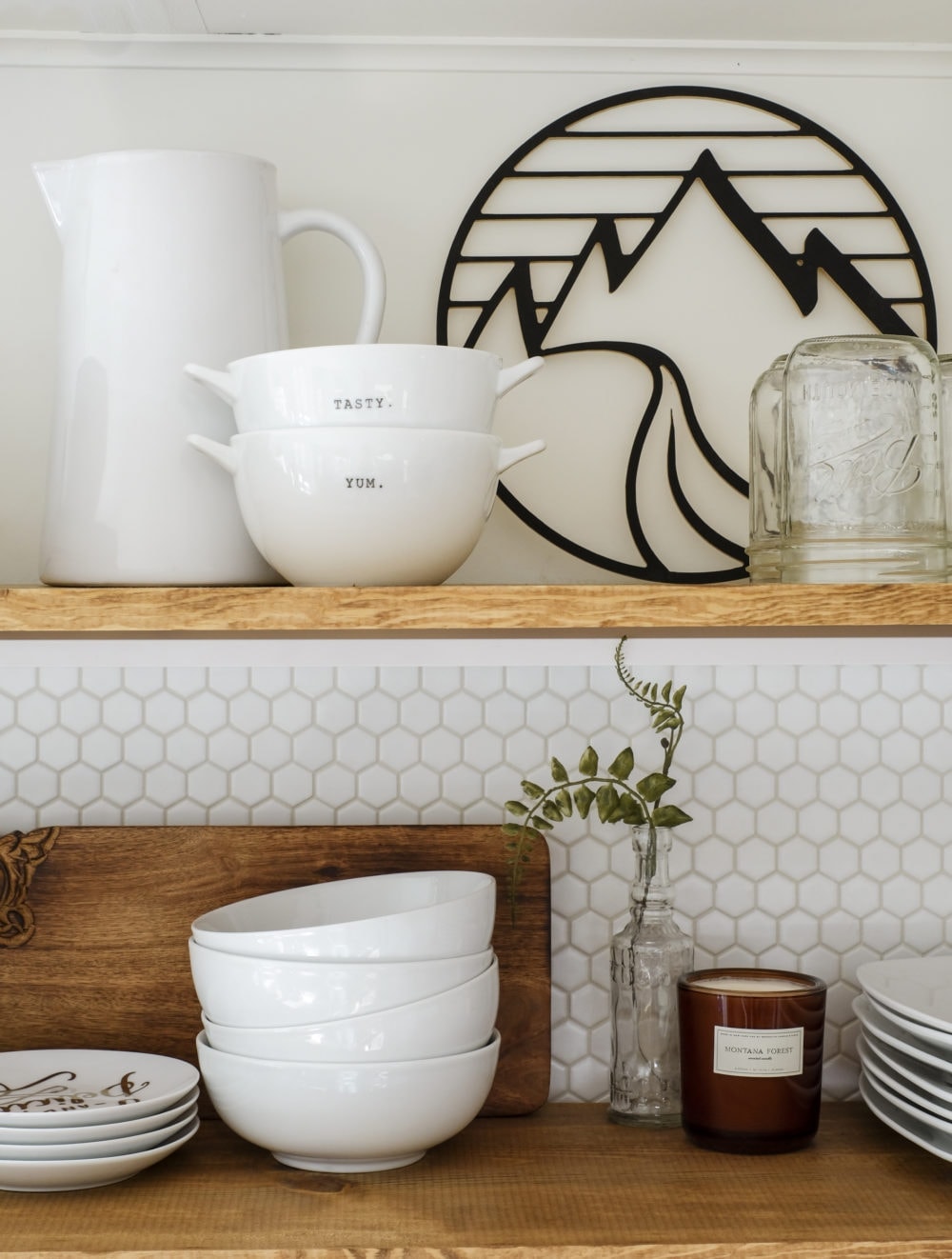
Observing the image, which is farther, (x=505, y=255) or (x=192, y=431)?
(x=505, y=255)

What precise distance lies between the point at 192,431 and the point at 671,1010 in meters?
0.63

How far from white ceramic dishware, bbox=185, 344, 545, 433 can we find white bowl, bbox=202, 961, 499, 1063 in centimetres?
43

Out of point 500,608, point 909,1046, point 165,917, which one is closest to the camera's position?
point 500,608

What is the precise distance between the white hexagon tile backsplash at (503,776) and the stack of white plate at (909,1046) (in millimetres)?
74

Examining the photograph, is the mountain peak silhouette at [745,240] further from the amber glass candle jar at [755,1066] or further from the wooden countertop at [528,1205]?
the wooden countertop at [528,1205]

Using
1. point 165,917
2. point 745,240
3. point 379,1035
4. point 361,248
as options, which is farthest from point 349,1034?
point 745,240

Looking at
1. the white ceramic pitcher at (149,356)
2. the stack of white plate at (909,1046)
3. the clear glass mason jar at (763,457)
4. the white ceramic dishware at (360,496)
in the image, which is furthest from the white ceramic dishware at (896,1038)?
the white ceramic pitcher at (149,356)

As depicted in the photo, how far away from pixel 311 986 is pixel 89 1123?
0.19 m

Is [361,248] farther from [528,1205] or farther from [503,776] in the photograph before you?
[528,1205]

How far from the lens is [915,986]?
1041 mm

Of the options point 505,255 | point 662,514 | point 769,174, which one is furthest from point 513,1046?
point 769,174

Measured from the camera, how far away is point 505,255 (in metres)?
1.13

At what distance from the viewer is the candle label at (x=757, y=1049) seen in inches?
38.0

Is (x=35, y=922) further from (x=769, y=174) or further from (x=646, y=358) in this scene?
(x=769, y=174)
